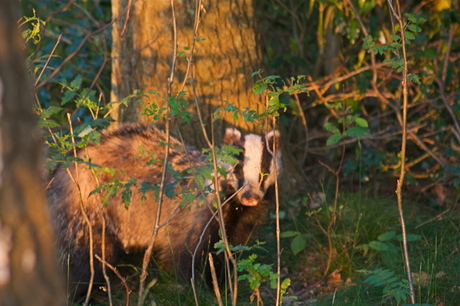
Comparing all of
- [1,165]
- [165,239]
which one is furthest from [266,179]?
[1,165]

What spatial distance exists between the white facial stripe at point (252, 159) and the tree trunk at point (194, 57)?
0.53 m

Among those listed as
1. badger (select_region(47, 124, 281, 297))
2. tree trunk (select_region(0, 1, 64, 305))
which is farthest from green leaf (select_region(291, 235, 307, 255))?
tree trunk (select_region(0, 1, 64, 305))

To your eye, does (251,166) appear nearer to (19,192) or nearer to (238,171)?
(238,171)

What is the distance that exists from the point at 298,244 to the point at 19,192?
309cm

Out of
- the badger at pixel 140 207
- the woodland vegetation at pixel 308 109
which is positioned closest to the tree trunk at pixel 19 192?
the woodland vegetation at pixel 308 109

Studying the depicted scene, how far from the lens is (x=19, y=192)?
1.14 meters

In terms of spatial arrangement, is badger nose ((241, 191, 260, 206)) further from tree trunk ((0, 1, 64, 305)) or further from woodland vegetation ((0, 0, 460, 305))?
tree trunk ((0, 1, 64, 305))

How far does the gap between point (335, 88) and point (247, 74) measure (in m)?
1.39

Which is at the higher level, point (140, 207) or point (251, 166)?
point (251, 166)

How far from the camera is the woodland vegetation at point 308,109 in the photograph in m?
3.22

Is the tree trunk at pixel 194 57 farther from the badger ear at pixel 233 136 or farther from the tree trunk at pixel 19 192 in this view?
the tree trunk at pixel 19 192

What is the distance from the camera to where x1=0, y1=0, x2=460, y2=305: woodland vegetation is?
322 cm

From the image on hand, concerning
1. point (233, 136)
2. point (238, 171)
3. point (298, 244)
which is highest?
point (233, 136)

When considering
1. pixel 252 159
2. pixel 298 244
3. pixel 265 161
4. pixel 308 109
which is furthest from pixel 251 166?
pixel 308 109
